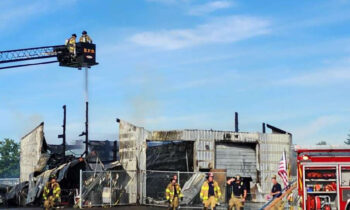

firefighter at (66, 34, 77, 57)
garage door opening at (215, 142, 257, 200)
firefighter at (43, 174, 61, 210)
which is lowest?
firefighter at (43, 174, 61, 210)

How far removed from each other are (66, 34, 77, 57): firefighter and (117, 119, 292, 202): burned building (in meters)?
21.6

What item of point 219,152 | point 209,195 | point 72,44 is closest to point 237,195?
point 209,195

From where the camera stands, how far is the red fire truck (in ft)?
63.3

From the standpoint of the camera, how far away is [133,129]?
32.7m

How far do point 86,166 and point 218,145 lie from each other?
838 centimetres

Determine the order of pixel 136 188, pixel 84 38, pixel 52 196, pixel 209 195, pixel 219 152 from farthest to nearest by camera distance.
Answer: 1. pixel 84 38
2. pixel 219 152
3. pixel 136 188
4. pixel 52 196
5. pixel 209 195

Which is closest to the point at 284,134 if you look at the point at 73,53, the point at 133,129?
the point at 133,129

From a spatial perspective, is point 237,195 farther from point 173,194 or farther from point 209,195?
point 173,194

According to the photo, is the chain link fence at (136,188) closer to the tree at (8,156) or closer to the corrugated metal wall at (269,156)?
the corrugated metal wall at (269,156)

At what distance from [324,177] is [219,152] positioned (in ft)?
51.4

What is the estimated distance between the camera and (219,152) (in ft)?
115

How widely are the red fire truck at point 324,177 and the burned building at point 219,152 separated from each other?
1391 cm

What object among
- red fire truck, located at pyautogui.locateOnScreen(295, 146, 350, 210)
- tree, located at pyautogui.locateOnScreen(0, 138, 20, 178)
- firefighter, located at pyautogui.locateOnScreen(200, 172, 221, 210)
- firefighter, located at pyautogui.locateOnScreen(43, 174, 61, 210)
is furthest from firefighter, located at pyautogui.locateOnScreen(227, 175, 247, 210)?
tree, located at pyautogui.locateOnScreen(0, 138, 20, 178)

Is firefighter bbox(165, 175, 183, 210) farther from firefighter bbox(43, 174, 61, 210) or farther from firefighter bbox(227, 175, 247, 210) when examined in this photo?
firefighter bbox(43, 174, 61, 210)
